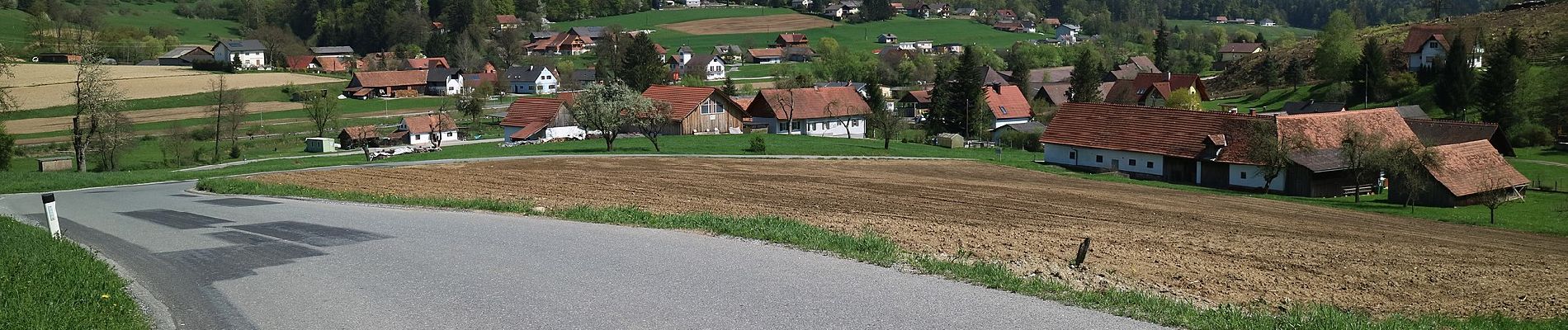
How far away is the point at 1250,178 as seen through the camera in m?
43.8

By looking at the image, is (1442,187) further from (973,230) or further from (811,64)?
(811,64)

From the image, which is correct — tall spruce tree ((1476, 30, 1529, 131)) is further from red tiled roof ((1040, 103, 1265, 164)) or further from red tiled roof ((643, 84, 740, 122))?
red tiled roof ((643, 84, 740, 122))

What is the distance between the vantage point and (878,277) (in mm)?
12656

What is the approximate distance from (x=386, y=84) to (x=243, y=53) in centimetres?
3646

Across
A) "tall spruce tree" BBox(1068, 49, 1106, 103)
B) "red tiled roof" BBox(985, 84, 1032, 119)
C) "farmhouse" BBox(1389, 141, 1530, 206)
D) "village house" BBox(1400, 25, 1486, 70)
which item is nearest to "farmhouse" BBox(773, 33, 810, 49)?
"tall spruce tree" BBox(1068, 49, 1106, 103)

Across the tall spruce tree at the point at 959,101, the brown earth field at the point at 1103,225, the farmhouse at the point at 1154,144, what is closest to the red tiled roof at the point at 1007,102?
the tall spruce tree at the point at 959,101

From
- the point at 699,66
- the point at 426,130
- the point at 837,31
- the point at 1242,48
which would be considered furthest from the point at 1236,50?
the point at 426,130

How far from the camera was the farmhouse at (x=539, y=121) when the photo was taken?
62.9 metres

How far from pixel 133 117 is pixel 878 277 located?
274 feet

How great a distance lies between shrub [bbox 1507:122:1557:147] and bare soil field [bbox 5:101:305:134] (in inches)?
3333

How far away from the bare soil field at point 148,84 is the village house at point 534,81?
17902 millimetres

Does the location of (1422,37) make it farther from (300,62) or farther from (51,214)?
(300,62)

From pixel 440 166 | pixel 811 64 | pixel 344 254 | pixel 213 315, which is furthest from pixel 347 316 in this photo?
pixel 811 64

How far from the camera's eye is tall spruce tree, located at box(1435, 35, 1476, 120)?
6425cm
